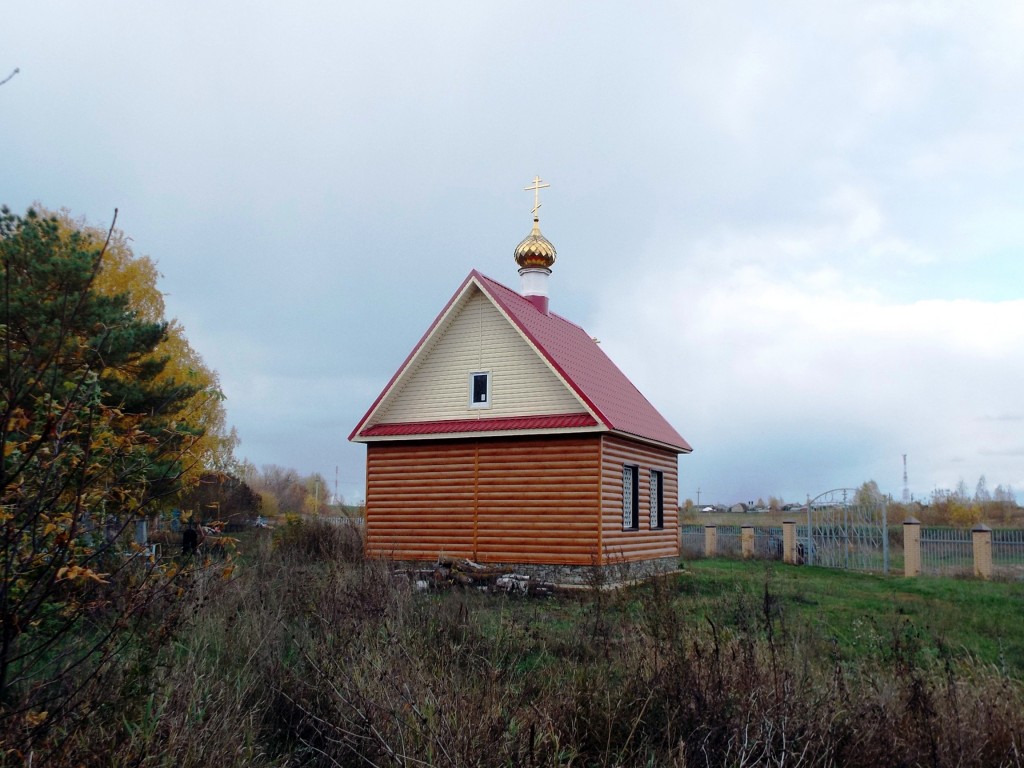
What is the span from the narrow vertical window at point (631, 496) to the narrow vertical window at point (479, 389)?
326 cm

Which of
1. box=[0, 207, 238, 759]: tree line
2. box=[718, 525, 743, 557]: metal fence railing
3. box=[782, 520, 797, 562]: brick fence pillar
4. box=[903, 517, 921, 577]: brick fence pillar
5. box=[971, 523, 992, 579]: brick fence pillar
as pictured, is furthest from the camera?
box=[718, 525, 743, 557]: metal fence railing

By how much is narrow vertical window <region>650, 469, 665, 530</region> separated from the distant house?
0.45 metres

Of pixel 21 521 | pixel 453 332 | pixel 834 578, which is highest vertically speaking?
pixel 453 332

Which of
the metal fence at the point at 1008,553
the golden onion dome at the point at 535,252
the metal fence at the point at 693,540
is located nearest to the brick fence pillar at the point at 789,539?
the metal fence at the point at 693,540

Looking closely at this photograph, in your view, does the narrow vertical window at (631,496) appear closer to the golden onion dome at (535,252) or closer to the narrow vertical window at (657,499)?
the narrow vertical window at (657,499)

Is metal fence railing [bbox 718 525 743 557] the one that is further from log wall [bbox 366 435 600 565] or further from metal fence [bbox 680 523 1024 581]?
log wall [bbox 366 435 600 565]

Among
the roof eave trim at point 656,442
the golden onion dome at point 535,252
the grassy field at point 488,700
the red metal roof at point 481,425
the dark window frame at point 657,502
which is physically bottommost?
the grassy field at point 488,700

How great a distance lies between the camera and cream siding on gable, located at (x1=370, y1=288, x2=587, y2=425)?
618 inches

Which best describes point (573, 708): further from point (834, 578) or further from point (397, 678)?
point (834, 578)

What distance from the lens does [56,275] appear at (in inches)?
645

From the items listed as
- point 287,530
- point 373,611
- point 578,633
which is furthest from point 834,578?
point 373,611

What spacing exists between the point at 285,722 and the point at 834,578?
1605cm

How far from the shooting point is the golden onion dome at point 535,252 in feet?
64.6

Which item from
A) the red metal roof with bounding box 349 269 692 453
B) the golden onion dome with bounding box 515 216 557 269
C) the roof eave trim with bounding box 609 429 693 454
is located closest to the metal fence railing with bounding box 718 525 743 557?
the roof eave trim with bounding box 609 429 693 454
